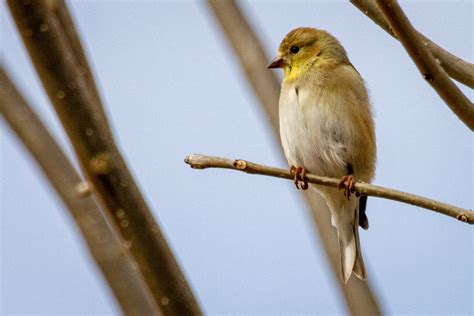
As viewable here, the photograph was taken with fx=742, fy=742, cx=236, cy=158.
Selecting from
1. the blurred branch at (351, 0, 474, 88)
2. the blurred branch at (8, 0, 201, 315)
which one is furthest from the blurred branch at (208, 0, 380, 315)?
the blurred branch at (8, 0, 201, 315)

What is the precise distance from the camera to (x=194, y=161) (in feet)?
8.63

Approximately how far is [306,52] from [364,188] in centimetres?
201

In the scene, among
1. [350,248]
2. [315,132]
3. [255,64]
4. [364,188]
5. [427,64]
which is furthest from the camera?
[255,64]

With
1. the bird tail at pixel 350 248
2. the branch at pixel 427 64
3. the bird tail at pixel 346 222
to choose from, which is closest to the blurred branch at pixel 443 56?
the branch at pixel 427 64

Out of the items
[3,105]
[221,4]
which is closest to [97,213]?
[3,105]

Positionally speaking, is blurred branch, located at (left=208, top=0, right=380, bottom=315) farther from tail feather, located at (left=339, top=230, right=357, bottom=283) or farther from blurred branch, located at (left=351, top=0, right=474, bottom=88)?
blurred branch, located at (left=351, top=0, right=474, bottom=88)

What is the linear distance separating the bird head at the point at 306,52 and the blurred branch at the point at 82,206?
236 cm

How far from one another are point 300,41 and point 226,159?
2.07 metres

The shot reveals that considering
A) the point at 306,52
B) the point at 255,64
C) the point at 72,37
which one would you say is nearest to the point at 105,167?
the point at 72,37

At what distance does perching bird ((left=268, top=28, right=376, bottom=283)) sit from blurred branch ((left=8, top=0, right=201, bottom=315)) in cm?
185

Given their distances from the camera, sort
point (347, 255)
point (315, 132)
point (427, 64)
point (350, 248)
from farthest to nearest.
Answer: point (350, 248) → point (347, 255) → point (315, 132) → point (427, 64)

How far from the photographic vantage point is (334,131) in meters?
3.99

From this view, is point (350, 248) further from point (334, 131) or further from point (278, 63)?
point (278, 63)

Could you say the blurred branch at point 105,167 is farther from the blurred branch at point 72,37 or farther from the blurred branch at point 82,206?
the blurred branch at point 72,37
